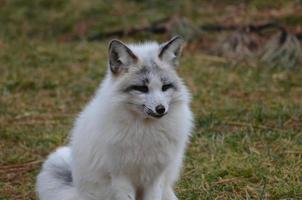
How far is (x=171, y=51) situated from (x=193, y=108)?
3.14 metres

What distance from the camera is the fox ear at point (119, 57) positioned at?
16.1 ft

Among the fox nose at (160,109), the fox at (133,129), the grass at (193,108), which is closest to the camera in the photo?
the fox nose at (160,109)

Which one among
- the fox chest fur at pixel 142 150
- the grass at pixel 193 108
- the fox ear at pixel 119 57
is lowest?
the grass at pixel 193 108

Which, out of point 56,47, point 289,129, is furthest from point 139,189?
point 56,47

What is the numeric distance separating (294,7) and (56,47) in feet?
13.9

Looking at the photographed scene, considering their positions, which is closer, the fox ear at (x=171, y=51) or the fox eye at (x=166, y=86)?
the fox eye at (x=166, y=86)

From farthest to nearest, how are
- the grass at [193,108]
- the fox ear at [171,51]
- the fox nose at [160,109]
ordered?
the grass at [193,108], the fox ear at [171,51], the fox nose at [160,109]

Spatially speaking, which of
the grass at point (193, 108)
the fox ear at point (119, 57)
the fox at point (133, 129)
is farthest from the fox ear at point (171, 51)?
the grass at point (193, 108)

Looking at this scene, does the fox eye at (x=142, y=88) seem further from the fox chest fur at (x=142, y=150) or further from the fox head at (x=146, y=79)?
the fox chest fur at (x=142, y=150)

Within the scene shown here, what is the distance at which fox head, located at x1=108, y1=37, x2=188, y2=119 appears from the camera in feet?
15.7

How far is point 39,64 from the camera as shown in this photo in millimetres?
10305

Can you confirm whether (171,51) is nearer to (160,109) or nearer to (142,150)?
(160,109)

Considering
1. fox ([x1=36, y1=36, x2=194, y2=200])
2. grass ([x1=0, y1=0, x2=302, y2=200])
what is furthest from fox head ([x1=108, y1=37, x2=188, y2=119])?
grass ([x1=0, y1=0, x2=302, y2=200])

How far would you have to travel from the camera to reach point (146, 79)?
486cm
